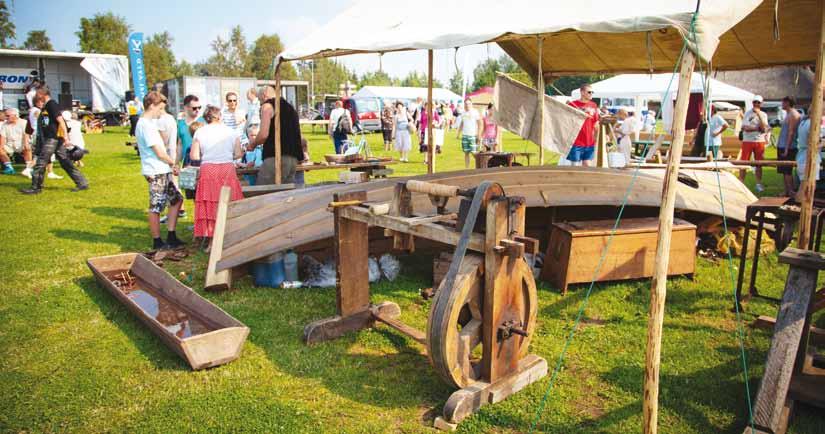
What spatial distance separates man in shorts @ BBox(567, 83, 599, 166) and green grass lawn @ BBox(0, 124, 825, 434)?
407cm

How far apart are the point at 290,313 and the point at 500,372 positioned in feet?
7.10

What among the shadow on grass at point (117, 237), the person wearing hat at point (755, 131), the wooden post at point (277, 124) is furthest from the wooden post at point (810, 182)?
the person wearing hat at point (755, 131)

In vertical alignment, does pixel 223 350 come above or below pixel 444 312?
below

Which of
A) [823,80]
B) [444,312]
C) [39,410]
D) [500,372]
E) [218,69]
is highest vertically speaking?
[218,69]

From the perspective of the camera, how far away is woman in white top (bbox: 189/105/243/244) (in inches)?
253

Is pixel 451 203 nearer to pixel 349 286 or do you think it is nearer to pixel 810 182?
pixel 349 286

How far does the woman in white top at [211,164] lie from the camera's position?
21.1ft

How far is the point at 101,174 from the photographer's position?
1375 cm

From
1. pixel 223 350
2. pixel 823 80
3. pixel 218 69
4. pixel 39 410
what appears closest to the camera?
pixel 39 410

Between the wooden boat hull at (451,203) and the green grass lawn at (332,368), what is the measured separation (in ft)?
1.68

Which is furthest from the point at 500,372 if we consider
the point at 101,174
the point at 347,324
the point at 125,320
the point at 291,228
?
the point at 101,174

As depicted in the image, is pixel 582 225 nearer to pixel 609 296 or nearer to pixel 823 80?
pixel 609 296

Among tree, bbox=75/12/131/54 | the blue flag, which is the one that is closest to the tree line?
tree, bbox=75/12/131/54

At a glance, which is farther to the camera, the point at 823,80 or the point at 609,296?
the point at 609,296
